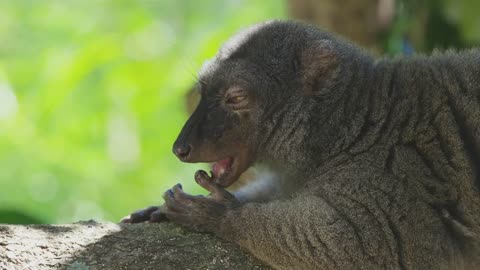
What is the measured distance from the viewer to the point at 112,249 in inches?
212

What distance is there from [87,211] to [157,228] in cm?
672

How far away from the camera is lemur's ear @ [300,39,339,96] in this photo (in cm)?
626

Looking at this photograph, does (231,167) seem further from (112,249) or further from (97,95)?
(97,95)

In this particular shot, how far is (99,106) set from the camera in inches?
506

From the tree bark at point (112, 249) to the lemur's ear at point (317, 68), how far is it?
4.25ft

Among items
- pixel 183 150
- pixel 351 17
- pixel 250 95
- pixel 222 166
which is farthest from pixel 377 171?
pixel 351 17

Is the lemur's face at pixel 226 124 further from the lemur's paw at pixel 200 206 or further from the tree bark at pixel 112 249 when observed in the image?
the tree bark at pixel 112 249

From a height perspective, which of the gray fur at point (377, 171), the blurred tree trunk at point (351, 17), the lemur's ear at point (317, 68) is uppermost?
the blurred tree trunk at point (351, 17)

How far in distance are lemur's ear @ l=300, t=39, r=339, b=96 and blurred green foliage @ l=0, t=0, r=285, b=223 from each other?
5.21 metres

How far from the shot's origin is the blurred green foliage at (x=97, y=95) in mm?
12141

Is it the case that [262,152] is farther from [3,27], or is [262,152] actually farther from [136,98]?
[3,27]

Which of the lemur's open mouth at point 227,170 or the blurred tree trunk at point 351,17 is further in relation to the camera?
the blurred tree trunk at point 351,17

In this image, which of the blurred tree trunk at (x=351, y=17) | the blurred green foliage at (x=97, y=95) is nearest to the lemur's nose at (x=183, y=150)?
the blurred tree trunk at (x=351, y=17)

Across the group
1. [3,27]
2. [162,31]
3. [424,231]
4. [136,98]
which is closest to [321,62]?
[424,231]
